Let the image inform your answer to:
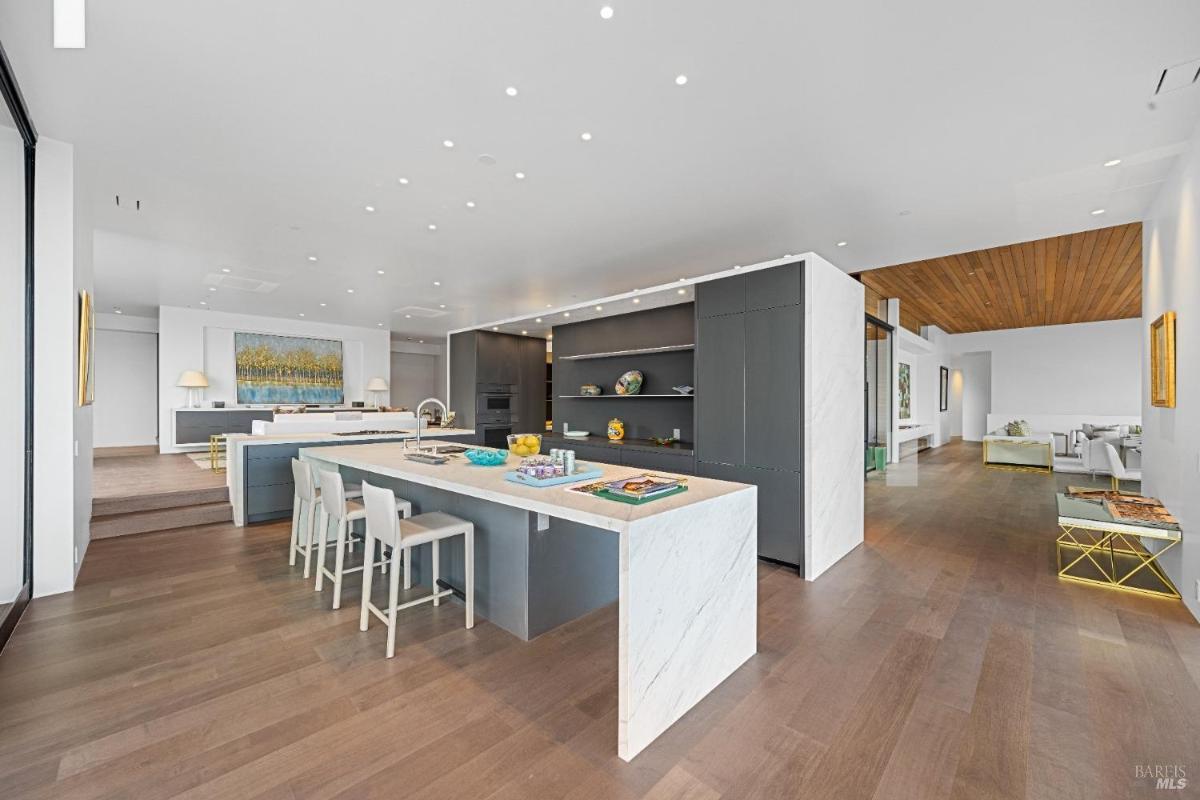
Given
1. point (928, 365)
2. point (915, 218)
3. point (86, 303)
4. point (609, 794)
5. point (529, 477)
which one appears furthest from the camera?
point (928, 365)

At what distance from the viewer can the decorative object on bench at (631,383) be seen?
5500 millimetres

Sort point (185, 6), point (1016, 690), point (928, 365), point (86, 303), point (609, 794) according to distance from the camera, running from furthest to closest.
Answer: point (928, 365)
point (86, 303)
point (1016, 690)
point (185, 6)
point (609, 794)

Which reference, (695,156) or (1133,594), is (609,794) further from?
(1133,594)

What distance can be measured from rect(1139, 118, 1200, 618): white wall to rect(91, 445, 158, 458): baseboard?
13392mm

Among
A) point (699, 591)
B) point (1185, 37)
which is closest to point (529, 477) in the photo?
point (699, 591)

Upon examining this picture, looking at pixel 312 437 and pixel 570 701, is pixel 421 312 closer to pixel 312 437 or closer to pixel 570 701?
pixel 312 437

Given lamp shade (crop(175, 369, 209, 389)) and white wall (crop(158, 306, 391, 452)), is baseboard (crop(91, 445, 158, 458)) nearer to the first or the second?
white wall (crop(158, 306, 391, 452))

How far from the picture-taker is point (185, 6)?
2096 millimetres

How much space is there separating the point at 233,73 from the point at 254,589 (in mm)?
3041

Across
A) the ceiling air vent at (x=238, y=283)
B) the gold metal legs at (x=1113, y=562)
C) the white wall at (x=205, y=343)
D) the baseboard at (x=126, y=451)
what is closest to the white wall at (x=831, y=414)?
the gold metal legs at (x=1113, y=562)

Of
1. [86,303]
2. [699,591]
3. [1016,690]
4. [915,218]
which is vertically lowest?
[1016,690]

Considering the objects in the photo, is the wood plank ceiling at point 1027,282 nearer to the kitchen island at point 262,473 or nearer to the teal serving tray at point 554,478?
the teal serving tray at point 554,478

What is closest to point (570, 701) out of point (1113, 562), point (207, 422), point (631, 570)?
point (631, 570)

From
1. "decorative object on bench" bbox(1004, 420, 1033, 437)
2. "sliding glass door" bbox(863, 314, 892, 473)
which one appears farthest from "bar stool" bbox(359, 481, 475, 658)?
"decorative object on bench" bbox(1004, 420, 1033, 437)
